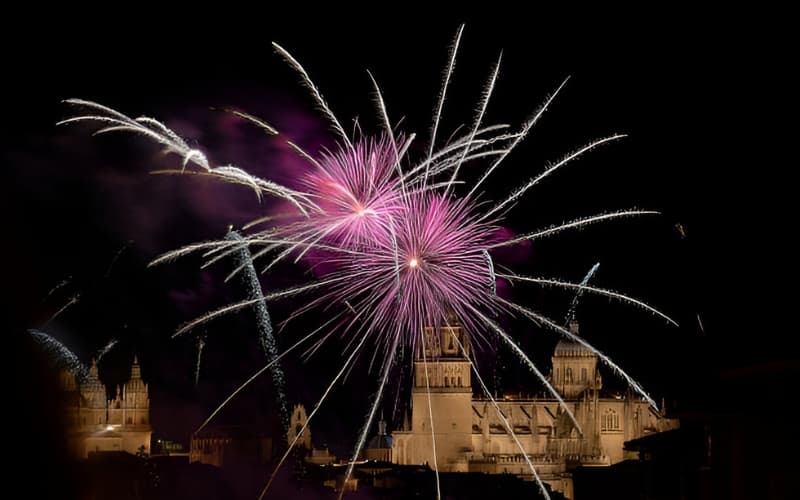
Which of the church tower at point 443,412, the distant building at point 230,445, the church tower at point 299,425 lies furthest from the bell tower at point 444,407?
the distant building at point 230,445

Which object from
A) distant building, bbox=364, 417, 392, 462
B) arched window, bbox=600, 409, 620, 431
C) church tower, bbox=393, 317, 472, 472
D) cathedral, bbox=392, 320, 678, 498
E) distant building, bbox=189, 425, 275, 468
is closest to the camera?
distant building, bbox=189, 425, 275, 468

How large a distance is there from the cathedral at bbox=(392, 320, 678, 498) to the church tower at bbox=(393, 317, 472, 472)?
0.07 meters

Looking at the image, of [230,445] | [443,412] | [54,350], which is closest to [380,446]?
[443,412]

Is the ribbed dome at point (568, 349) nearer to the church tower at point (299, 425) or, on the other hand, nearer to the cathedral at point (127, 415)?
the church tower at point (299, 425)

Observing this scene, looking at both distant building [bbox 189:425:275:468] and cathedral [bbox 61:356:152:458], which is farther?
distant building [bbox 189:425:275:468]

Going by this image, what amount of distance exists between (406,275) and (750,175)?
707 centimetres

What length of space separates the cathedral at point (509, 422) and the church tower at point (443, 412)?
0.23ft

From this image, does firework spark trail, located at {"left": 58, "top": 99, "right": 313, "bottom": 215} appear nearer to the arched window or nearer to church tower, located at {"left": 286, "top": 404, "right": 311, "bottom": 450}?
church tower, located at {"left": 286, "top": 404, "right": 311, "bottom": 450}

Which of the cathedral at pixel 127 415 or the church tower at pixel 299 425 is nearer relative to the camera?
the cathedral at pixel 127 415

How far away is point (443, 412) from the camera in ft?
230

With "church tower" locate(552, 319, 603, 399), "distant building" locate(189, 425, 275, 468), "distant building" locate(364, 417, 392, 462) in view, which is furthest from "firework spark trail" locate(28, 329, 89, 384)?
"distant building" locate(364, 417, 392, 462)

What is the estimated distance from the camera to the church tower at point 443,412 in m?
68.8

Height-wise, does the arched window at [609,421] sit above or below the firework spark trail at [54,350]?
below

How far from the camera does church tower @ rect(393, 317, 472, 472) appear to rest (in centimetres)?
6881
